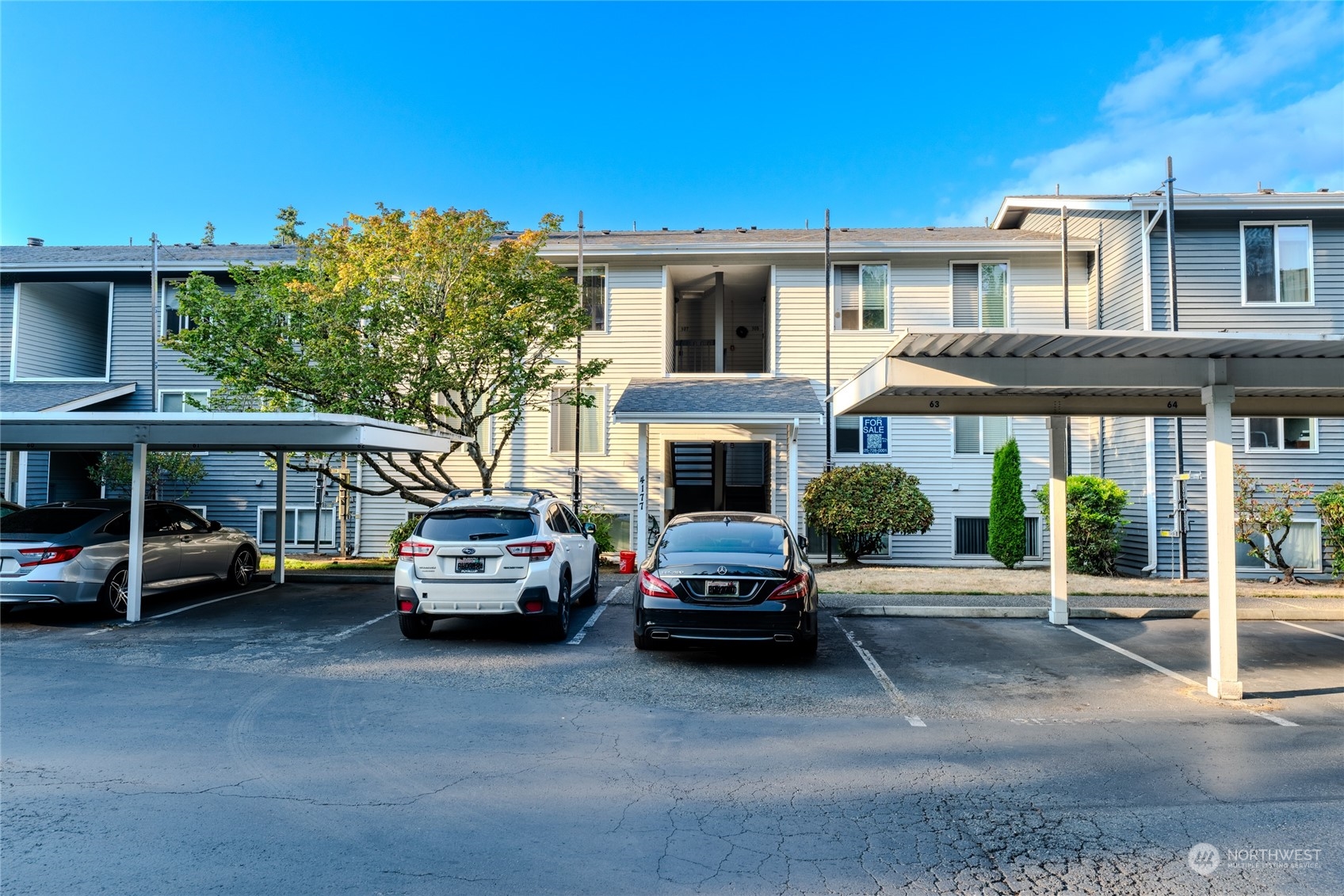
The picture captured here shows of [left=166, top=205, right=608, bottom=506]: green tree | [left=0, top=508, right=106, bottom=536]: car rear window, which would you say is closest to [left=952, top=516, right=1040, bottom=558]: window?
[left=166, top=205, right=608, bottom=506]: green tree

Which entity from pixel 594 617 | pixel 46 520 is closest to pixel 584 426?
pixel 594 617

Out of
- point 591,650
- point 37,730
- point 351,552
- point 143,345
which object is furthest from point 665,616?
point 143,345

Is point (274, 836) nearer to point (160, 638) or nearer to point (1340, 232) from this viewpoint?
point (160, 638)

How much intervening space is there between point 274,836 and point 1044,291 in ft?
60.2

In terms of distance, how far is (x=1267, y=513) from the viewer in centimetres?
1501

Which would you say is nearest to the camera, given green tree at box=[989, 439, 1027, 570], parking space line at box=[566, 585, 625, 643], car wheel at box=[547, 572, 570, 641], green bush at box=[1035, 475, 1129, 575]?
car wheel at box=[547, 572, 570, 641]

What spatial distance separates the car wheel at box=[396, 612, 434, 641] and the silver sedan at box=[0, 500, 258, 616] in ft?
14.5

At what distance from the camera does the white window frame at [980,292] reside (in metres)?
18.7

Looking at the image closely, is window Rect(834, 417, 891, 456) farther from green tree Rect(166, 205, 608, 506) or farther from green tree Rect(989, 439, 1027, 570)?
green tree Rect(166, 205, 608, 506)

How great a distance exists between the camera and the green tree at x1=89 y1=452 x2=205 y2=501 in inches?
741

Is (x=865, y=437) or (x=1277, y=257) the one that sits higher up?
(x=1277, y=257)

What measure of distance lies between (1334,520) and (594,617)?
43.6 ft

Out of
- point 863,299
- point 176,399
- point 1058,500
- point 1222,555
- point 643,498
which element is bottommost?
point 1222,555

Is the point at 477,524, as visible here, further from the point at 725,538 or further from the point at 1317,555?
the point at 1317,555
